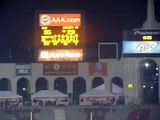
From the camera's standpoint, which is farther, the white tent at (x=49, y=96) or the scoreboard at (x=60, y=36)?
the white tent at (x=49, y=96)

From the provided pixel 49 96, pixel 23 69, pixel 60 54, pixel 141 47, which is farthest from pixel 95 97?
pixel 23 69

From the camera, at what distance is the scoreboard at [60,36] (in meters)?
54.4

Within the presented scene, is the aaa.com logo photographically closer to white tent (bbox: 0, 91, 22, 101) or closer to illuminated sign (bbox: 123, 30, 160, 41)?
illuminated sign (bbox: 123, 30, 160, 41)

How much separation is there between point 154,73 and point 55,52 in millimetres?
14171

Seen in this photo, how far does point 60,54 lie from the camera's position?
5491 centimetres

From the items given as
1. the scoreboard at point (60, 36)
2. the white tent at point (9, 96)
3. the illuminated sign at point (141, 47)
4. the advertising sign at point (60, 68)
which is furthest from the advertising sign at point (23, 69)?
the illuminated sign at point (141, 47)

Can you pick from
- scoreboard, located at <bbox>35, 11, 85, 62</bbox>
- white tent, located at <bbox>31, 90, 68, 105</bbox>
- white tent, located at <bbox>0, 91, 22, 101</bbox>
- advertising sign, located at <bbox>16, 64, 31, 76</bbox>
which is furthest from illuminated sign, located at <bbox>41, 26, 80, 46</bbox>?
white tent, located at <bbox>0, 91, 22, 101</bbox>

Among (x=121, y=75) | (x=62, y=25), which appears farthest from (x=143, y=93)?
(x=62, y=25)

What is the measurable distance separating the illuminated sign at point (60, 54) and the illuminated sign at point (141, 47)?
179 inches

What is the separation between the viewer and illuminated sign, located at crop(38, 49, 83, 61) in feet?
179

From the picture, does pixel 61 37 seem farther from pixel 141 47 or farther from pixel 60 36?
pixel 141 47

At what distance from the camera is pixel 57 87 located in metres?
63.6

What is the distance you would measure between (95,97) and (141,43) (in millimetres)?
6761

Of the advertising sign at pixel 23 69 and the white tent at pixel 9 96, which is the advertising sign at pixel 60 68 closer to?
the advertising sign at pixel 23 69
